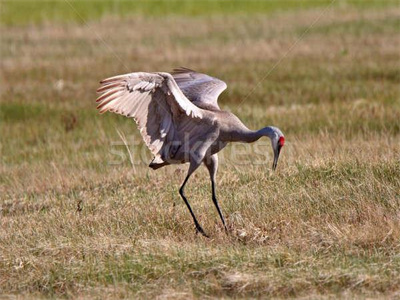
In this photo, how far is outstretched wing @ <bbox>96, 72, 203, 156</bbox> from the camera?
7078 millimetres

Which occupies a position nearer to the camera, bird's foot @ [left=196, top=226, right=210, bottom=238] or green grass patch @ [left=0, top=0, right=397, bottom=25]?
bird's foot @ [left=196, top=226, right=210, bottom=238]

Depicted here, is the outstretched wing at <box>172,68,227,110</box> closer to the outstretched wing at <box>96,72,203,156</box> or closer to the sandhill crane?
the sandhill crane

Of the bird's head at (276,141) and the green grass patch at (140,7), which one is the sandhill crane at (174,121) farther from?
the green grass patch at (140,7)

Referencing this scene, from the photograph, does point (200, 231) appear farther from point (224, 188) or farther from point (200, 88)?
point (200, 88)

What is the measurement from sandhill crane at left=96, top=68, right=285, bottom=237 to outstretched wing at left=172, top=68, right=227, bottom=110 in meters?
0.02

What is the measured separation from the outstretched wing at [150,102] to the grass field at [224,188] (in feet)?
2.52

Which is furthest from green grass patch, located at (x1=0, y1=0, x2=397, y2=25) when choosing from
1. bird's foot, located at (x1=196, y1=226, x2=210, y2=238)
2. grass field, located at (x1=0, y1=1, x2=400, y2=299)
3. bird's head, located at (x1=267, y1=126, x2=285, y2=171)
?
bird's foot, located at (x1=196, y1=226, x2=210, y2=238)

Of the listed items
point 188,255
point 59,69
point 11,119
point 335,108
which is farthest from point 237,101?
point 188,255

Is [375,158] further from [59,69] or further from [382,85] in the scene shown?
[59,69]

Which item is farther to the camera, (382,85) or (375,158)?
(382,85)

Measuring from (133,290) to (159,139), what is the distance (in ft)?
6.90

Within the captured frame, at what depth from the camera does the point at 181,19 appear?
1169 inches

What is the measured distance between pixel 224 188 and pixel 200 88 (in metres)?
1.07

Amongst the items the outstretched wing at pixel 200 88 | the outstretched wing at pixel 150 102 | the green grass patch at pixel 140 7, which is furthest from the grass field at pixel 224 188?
the green grass patch at pixel 140 7
